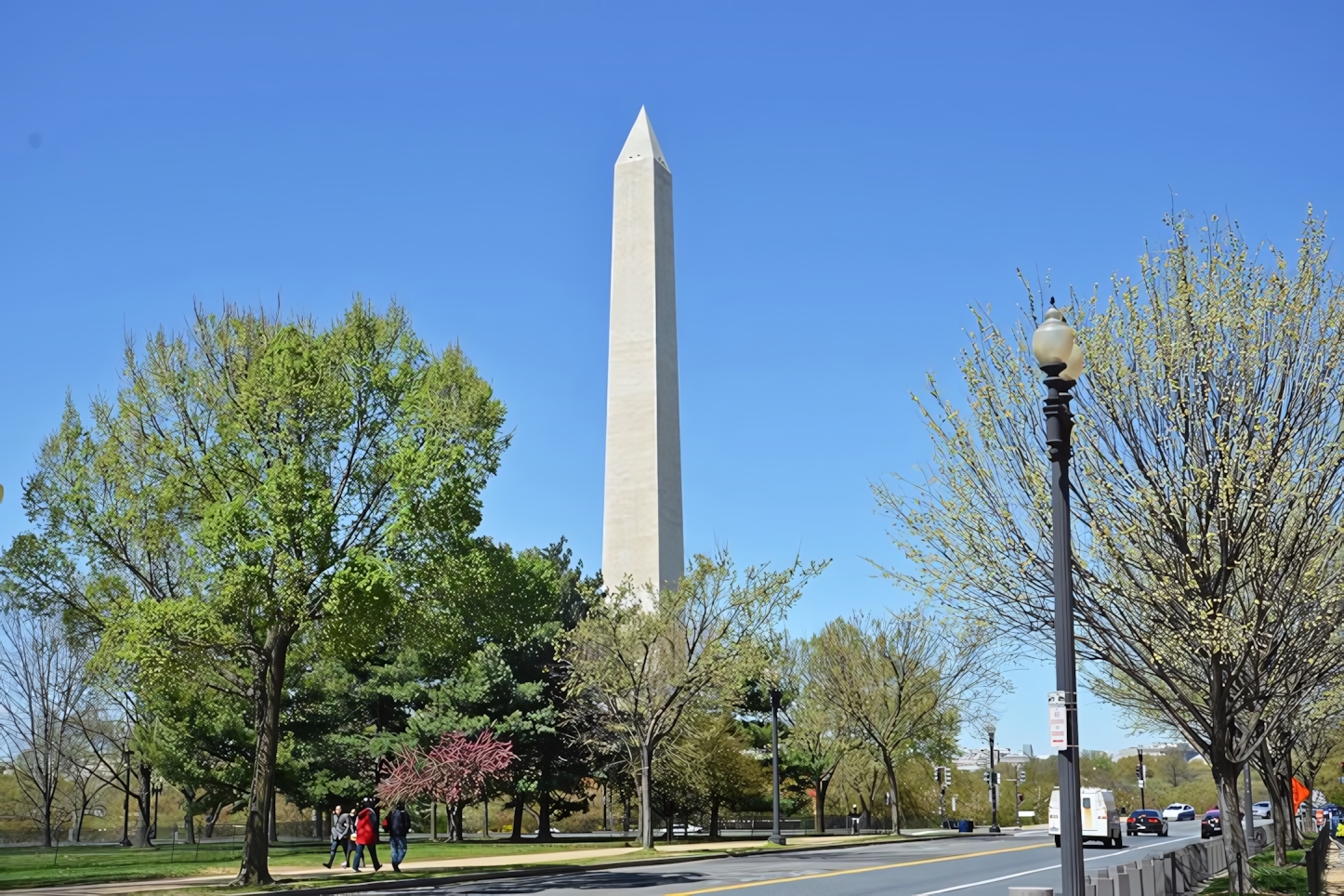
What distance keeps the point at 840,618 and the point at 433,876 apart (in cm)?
3660

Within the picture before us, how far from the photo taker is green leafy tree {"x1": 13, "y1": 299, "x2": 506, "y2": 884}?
26.5 meters

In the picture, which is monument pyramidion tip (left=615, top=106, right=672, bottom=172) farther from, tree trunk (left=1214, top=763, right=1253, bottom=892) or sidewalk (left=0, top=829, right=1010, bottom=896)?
tree trunk (left=1214, top=763, right=1253, bottom=892)

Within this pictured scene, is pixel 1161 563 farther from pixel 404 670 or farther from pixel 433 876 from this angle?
pixel 404 670

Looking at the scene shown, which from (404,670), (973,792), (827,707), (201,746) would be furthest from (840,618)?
(973,792)

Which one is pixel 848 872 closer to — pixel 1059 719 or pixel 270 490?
pixel 270 490

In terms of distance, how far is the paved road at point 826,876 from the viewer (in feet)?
81.1

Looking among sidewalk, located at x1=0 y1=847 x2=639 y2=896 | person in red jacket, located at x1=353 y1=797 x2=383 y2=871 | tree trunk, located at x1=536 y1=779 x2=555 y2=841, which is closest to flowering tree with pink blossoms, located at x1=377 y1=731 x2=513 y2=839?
tree trunk, located at x1=536 y1=779 x2=555 y2=841

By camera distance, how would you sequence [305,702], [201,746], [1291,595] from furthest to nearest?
[305,702] < [201,746] < [1291,595]

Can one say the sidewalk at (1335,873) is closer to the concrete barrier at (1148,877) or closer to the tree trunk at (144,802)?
the concrete barrier at (1148,877)

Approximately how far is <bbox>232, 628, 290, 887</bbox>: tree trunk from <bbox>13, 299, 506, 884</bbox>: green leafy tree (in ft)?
0.16

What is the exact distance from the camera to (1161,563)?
18828 millimetres

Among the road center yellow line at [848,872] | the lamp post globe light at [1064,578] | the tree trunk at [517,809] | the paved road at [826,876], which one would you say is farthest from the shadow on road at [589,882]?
the tree trunk at [517,809]

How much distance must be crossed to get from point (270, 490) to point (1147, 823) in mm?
48856

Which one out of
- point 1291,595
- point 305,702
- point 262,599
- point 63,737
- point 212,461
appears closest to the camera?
point 1291,595
